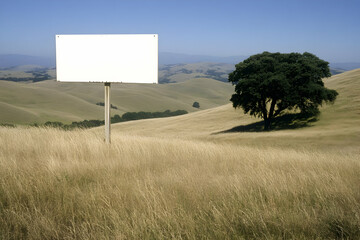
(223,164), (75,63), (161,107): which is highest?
(75,63)

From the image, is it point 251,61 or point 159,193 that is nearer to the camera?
point 159,193

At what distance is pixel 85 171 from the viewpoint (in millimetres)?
6066

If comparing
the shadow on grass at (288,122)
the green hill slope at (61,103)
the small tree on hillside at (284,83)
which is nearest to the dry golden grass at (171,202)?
the small tree on hillside at (284,83)

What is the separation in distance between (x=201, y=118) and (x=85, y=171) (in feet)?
168

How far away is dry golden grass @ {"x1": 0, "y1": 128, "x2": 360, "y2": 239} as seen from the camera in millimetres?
3502

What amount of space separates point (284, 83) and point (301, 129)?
5551 mm

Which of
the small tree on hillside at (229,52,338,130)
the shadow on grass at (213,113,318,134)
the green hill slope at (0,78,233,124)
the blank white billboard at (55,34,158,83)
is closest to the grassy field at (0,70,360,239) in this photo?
the blank white billboard at (55,34,158,83)

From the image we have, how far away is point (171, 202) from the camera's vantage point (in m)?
4.29

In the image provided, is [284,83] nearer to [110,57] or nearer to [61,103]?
[110,57]

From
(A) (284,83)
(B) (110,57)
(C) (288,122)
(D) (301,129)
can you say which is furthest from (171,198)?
(C) (288,122)

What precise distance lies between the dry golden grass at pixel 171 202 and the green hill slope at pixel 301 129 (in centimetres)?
1131

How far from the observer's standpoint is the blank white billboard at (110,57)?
28.6ft

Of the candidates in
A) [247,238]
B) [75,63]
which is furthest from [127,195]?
[75,63]

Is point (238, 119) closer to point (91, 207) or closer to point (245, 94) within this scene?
point (245, 94)
